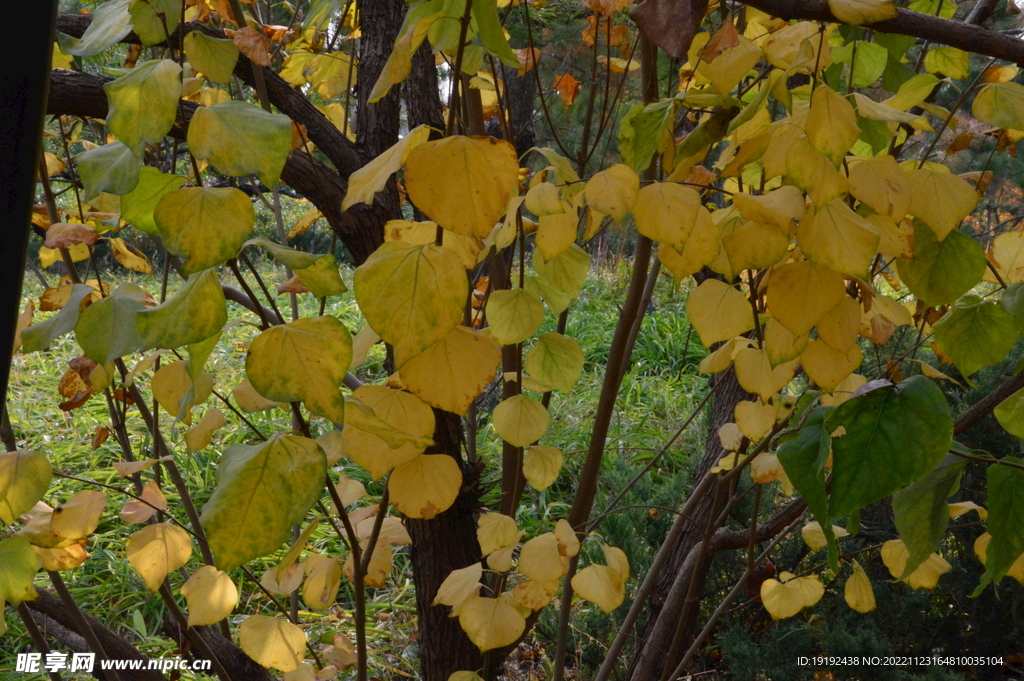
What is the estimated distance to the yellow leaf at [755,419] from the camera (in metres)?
1.00

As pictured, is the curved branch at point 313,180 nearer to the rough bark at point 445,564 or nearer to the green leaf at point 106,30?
the rough bark at point 445,564

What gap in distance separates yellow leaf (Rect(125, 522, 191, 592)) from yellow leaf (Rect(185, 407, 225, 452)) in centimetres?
14

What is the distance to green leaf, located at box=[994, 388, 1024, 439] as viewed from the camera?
0.60 m

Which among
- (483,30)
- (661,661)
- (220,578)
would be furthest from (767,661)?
(483,30)

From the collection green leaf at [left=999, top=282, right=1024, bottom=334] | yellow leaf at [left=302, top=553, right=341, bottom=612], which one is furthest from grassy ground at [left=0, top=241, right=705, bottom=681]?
green leaf at [left=999, top=282, right=1024, bottom=334]

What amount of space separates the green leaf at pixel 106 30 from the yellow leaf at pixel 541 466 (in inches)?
27.9

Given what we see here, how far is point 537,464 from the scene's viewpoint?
3.43ft

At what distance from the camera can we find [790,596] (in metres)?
1.23

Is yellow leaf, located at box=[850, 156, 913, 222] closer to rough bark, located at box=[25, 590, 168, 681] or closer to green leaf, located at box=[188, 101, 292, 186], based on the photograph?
green leaf, located at box=[188, 101, 292, 186]

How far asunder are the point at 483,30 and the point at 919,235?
42cm

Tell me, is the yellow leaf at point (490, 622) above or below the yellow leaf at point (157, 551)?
above

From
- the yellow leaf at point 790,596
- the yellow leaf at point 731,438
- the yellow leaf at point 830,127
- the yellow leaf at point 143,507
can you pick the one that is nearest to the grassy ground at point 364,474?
the yellow leaf at point 731,438

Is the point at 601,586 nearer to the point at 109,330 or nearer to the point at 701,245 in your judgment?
the point at 701,245

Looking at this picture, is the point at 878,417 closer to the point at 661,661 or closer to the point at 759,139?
the point at 759,139
